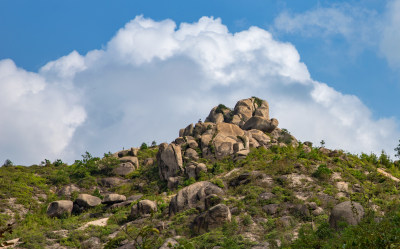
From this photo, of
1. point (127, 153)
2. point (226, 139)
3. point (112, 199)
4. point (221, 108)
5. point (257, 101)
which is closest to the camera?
point (112, 199)

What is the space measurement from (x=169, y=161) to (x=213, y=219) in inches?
830

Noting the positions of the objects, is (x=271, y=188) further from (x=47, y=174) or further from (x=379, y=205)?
(x=47, y=174)

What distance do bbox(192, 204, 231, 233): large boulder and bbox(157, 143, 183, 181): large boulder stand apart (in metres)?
18.7

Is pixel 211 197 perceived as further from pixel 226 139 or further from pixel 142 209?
pixel 226 139

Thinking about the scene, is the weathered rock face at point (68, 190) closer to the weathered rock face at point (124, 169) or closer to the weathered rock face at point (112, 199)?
the weathered rock face at point (124, 169)

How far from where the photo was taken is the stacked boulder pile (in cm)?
4775

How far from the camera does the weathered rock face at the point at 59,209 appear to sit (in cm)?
3897

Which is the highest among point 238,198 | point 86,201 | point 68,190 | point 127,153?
point 127,153

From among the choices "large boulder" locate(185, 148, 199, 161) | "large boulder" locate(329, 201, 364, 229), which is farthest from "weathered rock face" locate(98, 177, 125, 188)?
"large boulder" locate(329, 201, 364, 229)

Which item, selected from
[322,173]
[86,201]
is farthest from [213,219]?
[86,201]

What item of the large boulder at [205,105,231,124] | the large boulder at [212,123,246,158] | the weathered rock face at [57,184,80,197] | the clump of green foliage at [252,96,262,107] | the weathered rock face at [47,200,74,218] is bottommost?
the weathered rock face at [47,200,74,218]

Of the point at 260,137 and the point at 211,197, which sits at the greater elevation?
the point at 260,137

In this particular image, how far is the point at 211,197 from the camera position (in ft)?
106

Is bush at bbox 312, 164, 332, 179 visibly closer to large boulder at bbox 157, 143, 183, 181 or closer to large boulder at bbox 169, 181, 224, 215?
large boulder at bbox 169, 181, 224, 215
